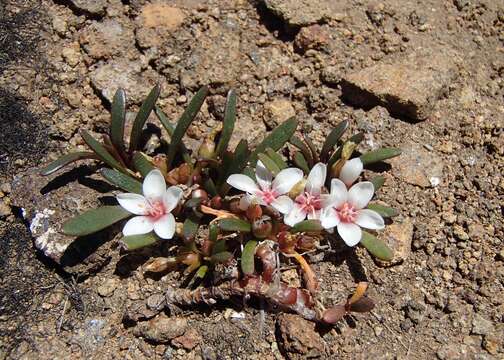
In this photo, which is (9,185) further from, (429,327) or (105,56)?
(429,327)

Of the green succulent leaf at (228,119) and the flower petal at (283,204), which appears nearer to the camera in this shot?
the flower petal at (283,204)

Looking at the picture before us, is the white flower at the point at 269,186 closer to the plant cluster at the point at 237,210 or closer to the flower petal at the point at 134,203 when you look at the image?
the plant cluster at the point at 237,210

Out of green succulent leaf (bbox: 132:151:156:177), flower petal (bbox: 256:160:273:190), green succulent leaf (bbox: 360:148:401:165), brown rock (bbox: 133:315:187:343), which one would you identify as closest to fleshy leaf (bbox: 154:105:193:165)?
green succulent leaf (bbox: 132:151:156:177)

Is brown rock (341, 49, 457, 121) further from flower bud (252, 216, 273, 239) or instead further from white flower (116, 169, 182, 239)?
white flower (116, 169, 182, 239)

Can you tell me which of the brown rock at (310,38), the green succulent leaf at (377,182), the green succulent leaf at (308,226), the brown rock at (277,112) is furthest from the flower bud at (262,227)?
the brown rock at (310,38)

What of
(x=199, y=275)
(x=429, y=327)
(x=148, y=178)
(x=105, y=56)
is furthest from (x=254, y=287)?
(x=105, y=56)
